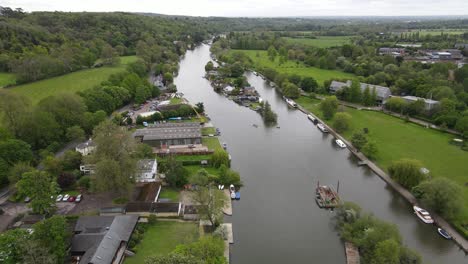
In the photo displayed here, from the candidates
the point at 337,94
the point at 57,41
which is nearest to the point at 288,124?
the point at 337,94

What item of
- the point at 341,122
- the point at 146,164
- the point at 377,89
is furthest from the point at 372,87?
the point at 146,164

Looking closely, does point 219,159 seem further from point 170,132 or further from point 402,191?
point 402,191

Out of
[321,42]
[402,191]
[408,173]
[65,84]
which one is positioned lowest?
[402,191]

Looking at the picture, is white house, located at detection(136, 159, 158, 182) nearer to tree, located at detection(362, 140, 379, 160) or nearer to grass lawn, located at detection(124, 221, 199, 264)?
grass lawn, located at detection(124, 221, 199, 264)

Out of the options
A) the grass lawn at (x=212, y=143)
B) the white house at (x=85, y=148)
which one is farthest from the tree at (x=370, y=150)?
the white house at (x=85, y=148)

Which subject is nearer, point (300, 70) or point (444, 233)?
point (444, 233)

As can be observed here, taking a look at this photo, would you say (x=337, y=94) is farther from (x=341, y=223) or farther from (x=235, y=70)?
(x=341, y=223)

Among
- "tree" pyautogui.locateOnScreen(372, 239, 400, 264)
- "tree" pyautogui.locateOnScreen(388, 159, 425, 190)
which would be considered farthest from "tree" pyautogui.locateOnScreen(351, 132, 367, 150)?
"tree" pyautogui.locateOnScreen(372, 239, 400, 264)
